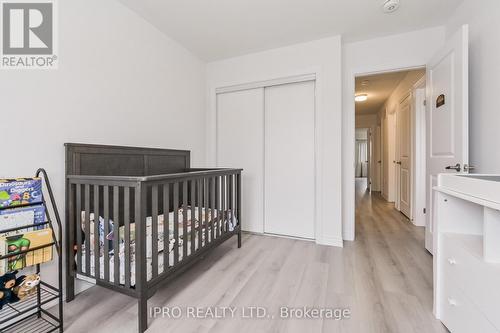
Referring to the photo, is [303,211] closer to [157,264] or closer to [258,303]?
[258,303]

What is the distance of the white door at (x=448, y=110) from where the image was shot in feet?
5.21

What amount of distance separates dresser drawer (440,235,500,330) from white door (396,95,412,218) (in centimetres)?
251

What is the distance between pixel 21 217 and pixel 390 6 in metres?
2.89

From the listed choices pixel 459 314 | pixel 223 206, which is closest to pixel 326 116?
pixel 223 206

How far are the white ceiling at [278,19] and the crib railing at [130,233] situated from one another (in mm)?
1468

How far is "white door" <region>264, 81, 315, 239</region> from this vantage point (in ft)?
8.32

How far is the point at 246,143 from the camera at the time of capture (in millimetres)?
2842

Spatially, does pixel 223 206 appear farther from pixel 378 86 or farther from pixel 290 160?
pixel 378 86

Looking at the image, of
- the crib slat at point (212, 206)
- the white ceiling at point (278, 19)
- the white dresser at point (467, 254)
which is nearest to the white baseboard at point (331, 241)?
the white dresser at point (467, 254)

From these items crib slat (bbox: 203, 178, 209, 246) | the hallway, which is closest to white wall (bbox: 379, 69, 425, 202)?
the hallway

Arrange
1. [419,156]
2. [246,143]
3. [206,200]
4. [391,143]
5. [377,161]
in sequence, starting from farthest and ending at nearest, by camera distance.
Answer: [377,161]
[391,143]
[419,156]
[246,143]
[206,200]

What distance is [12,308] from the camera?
120cm

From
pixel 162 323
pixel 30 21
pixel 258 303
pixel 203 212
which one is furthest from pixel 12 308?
pixel 30 21

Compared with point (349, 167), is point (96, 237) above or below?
below
